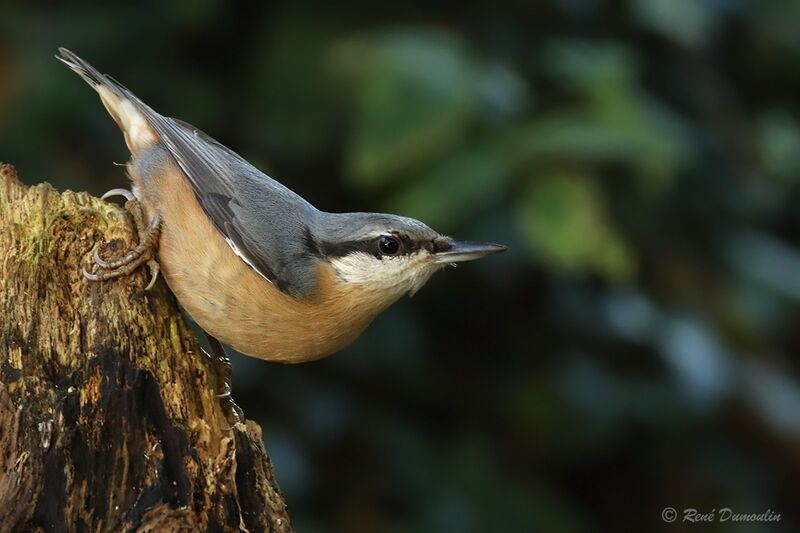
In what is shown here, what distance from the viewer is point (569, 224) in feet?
14.6

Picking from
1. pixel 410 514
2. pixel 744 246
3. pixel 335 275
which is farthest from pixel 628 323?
pixel 335 275

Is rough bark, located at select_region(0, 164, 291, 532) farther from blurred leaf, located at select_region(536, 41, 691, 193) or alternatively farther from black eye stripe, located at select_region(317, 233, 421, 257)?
blurred leaf, located at select_region(536, 41, 691, 193)

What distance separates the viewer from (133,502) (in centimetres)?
292

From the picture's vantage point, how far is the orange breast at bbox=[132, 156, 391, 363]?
371 centimetres

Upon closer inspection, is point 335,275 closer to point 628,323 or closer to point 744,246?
point 628,323

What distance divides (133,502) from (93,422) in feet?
0.77

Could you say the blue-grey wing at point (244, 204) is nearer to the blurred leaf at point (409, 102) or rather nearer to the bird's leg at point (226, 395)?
the bird's leg at point (226, 395)

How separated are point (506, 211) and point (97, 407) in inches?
92.4

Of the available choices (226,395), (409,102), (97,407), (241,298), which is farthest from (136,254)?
(409,102)

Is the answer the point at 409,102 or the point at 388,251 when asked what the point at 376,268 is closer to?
the point at 388,251

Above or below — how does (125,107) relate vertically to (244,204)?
above

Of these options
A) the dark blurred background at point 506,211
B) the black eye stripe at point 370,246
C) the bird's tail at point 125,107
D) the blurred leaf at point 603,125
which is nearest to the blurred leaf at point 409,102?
the dark blurred background at point 506,211

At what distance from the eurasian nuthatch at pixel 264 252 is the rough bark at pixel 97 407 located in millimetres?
320

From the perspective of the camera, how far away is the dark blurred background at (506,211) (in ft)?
15.1
